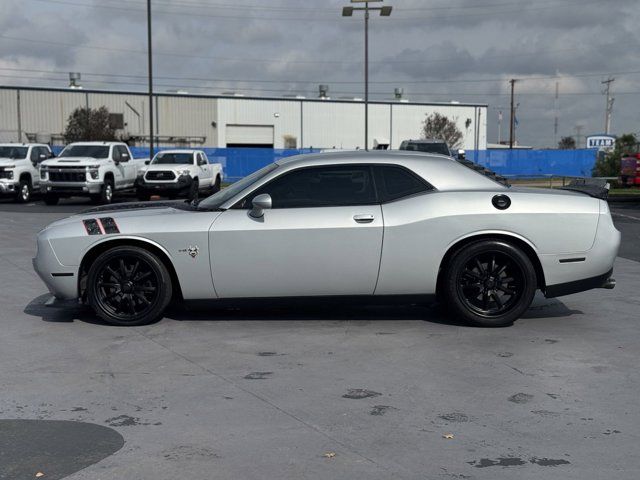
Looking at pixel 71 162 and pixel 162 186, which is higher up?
pixel 71 162

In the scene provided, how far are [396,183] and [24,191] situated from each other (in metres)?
21.4

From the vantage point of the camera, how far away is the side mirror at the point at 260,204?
23.4ft

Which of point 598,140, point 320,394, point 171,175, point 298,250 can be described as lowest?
point 320,394

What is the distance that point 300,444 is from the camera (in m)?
4.49

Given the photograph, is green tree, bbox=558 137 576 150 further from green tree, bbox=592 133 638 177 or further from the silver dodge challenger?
the silver dodge challenger

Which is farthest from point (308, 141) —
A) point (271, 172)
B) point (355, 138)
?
point (271, 172)

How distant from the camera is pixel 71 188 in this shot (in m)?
24.7

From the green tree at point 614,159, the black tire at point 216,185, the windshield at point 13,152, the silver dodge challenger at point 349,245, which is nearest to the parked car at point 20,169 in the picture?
the windshield at point 13,152

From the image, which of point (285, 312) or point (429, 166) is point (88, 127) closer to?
point (285, 312)

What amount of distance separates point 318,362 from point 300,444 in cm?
175

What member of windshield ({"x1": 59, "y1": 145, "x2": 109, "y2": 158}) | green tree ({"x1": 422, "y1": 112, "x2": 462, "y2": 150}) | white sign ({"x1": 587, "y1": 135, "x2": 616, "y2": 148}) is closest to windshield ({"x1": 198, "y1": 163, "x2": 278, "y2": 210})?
windshield ({"x1": 59, "y1": 145, "x2": 109, "y2": 158})

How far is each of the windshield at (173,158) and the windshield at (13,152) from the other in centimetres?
423

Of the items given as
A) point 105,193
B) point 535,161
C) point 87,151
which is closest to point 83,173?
point 105,193

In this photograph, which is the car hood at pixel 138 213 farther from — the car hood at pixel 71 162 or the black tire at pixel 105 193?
the black tire at pixel 105 193
